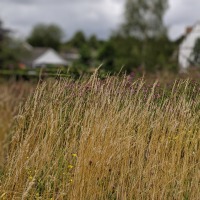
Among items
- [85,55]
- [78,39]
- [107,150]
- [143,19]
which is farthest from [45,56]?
[107,150]

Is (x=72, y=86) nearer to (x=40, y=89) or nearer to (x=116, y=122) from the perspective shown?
(x=40, y=89)

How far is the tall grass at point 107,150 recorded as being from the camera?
413cm

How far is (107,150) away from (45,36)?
88.1 metres

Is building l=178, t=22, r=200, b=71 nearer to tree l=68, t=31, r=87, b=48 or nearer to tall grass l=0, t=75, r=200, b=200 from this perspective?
tall grass l=0, t=75, r=200, b=200

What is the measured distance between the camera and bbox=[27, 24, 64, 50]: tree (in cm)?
9062

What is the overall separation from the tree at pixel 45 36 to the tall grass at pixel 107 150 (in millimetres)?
86288

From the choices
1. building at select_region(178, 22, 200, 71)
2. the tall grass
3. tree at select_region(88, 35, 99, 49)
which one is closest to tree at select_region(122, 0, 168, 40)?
building at select_region(178, 22, 200, 71)

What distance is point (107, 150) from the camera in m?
4.22

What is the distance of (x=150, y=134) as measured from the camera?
Result: 472cm

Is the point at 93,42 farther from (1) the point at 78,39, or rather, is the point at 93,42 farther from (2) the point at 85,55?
(2) the point at 85,55

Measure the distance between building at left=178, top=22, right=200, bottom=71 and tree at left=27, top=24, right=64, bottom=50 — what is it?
223 ft

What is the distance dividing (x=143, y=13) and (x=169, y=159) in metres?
37.7

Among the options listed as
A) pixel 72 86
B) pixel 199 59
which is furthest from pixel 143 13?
pixel 72 86

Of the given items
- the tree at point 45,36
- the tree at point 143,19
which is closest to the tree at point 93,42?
the tree at point 45,36
